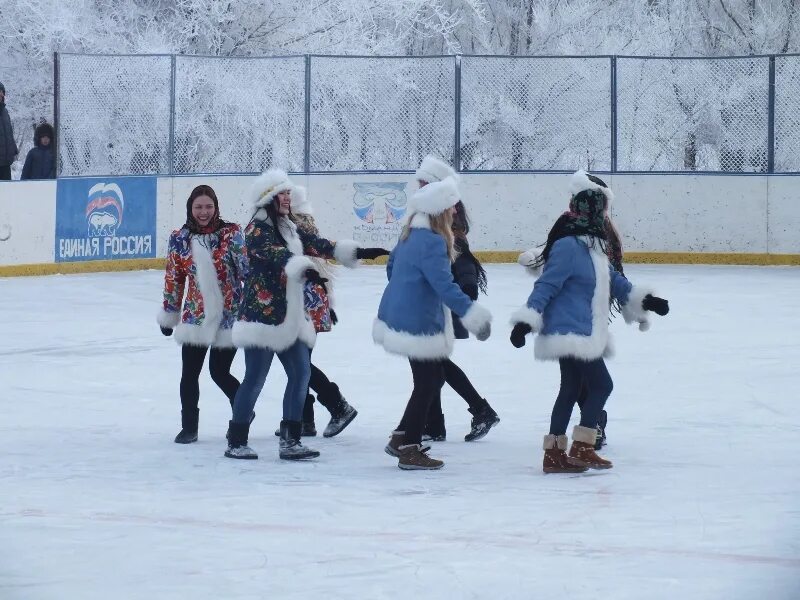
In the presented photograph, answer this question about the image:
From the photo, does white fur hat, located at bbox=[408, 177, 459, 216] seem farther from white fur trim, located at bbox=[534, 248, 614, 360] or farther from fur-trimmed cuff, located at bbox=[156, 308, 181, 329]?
fur-trimmed cuff, located at bbox=[156, 308, 181, 329]

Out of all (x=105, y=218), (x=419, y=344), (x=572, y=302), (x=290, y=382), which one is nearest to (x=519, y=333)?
(x=572, y=302)

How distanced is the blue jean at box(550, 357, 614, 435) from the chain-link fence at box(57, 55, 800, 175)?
35.8ft

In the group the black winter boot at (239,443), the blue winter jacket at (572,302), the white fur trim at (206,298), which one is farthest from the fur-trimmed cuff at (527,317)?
the white fur trim at (206,298)

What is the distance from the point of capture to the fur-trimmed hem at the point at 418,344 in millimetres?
7273

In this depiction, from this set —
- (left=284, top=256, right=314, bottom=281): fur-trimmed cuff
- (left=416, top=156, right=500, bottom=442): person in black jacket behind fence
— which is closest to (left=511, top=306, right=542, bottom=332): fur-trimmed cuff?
(left=416, top=156, right=500, bottom=442): person in black jacket behind fence

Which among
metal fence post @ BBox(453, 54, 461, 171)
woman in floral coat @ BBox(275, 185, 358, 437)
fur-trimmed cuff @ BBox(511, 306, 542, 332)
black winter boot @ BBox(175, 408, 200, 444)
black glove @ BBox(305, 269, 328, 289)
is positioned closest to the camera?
fur-trimmed cuff @ BBox(511, 306, 542, 332)

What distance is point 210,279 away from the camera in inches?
307

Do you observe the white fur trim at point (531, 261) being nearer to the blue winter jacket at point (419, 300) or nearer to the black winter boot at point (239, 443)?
the blue winter jacket at point (419, 300)

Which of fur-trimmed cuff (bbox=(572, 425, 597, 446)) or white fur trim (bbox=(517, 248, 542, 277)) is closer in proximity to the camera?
fur-trimmed cuff (bbox=(572, 425, 597, 446))

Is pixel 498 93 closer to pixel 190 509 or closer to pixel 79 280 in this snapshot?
pixel 79 280

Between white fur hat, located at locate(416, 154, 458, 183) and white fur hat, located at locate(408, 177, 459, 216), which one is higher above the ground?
white fur hat, located at locate(416, 154, 458, 183)

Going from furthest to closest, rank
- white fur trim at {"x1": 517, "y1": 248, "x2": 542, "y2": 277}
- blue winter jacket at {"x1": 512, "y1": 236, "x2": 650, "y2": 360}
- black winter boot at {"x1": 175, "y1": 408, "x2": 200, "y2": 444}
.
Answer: black winter boot at {"x1": 175, "y1": 408, "x2": 200, "y2": 444}
white fur trim at {"x1": 517, "y1": 248, "x2": 542, "y2": 277}
blue winter jacket at {"x1": 512, "y1": 236, "x2": 650, "y2": 360}

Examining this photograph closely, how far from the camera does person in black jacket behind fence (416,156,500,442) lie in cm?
794

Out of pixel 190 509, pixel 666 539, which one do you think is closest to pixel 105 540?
pixel 190 509
